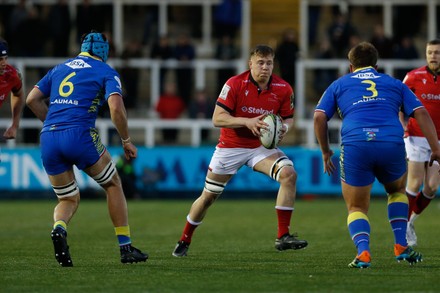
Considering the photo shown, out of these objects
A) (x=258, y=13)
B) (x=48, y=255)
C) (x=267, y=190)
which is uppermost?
(x=258, y=13)

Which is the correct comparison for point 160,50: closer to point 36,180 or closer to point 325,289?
point 36,180

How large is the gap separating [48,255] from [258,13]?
18.9m

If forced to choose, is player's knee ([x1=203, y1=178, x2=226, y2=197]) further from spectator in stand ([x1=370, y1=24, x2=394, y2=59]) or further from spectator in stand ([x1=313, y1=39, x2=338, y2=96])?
spectator in stand ([x1=370, y1=24, x2=394, y2=59])

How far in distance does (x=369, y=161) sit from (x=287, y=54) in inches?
631

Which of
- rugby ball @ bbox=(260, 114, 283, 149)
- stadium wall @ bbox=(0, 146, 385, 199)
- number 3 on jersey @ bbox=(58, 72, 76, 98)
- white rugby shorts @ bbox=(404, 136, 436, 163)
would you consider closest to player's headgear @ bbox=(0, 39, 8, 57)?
number 3 on jersey @ bbox=(58, 72, 76, 98)

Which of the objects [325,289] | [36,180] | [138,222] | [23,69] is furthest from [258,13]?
[325,289]

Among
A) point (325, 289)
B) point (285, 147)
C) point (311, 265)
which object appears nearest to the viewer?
point (325, 289)

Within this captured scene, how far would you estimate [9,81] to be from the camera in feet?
43.2

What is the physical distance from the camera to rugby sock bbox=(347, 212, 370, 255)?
10.6m

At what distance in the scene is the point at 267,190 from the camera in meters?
24.4

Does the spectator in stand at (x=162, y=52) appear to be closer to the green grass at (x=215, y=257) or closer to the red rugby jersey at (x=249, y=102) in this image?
A: the green grass at (x=215, y=257)

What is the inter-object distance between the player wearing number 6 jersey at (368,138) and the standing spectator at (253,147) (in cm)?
164

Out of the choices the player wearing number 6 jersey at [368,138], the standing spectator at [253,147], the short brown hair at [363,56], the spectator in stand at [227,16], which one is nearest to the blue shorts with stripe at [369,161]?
the player wearing number 6 jersey at [368,138]

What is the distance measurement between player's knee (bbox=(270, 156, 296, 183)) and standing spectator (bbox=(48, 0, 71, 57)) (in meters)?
15.8
